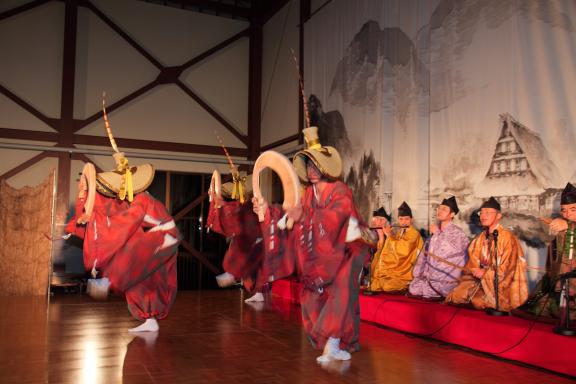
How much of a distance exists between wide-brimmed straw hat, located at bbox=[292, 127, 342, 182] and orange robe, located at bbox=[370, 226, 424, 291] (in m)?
2.18

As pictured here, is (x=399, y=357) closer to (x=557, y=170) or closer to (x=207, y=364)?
(x=207, y=364)

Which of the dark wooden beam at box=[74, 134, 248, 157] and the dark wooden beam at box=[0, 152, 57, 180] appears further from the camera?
the dark wooden beam at box=[74, 134, 248, 157]

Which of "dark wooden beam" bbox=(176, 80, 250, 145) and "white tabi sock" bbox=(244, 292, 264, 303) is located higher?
"dark wooden beam" bbox=(176, 80, 250, 145)

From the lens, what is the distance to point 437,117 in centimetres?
582

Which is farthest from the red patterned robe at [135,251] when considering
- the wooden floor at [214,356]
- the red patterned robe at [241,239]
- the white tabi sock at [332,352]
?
the red patterned robe at [241,239]

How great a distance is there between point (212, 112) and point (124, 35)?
209cm

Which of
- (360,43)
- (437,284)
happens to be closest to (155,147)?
(360,43)

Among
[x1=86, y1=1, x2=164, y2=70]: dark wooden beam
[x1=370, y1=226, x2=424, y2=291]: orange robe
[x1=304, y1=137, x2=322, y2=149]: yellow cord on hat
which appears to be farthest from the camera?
[x1=86, y1=1, x2=164, y2=70]: dark wooden beam

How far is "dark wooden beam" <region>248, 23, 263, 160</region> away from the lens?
10.5 m

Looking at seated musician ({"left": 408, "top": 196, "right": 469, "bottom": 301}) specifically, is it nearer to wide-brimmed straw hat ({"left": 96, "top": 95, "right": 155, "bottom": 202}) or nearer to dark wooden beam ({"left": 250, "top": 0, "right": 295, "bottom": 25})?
wide-brimmed straw hat ({"left": 96, "top": 95, "right": 155, "bottom": 202})

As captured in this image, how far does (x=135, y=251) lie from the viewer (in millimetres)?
4656

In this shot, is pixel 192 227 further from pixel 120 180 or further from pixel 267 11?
pixel 120 180

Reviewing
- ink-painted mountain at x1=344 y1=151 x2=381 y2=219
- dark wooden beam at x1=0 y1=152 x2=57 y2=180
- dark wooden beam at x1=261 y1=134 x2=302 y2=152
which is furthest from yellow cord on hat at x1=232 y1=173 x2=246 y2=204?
dark wooden beam at x1=0 y1=152 x2=57 y2=180

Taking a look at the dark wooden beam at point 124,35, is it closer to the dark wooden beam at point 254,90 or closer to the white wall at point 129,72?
the white wall at point 129,72
